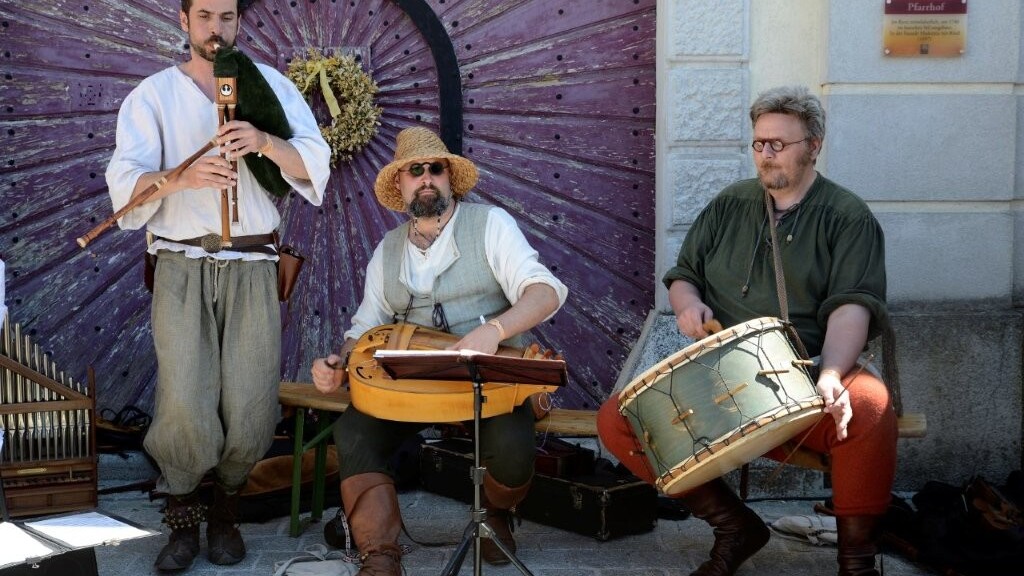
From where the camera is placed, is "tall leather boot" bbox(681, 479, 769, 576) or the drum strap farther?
"tall leather boot" bbox(681, 479, 769, 576)

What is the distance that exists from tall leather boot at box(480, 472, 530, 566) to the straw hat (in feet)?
3.44

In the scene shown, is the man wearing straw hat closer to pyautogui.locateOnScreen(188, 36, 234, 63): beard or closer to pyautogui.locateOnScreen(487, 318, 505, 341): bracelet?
pyautogui.locateOnScreen(487, 318, 505, 341): bracelet

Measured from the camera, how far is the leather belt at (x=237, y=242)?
393 centimetres

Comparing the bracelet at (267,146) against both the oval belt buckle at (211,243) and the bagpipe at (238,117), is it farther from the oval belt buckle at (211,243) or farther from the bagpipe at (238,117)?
the oval belt buckle at (211,243)

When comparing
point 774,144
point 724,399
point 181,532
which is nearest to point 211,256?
point 181,532

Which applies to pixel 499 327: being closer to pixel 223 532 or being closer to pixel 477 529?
pixel 477 529

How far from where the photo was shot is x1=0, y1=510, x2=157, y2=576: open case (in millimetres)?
2938

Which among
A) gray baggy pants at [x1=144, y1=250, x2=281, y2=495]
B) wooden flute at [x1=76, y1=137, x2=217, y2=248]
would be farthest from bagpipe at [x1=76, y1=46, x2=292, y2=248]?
gray baggy pants at [x1=144, y1=250, x2=281, y2=495]

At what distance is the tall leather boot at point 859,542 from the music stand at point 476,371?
97 centimetres

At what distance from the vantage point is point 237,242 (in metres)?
4.00

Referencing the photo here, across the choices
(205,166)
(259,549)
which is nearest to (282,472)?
(259,549)

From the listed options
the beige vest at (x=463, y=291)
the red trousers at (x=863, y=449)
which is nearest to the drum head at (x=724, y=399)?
the red trousers at (x=863, y=449)

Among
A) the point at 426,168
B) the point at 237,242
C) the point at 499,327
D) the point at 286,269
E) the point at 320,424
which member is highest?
the point at 426,168

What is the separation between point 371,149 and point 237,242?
1510 mm
